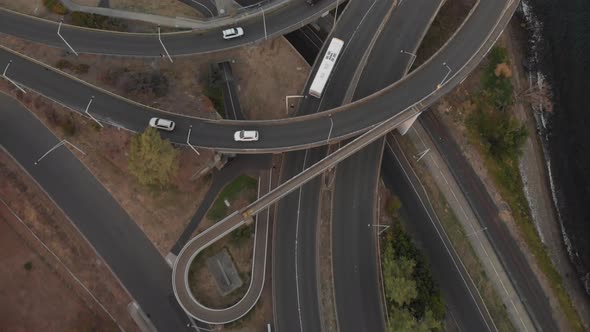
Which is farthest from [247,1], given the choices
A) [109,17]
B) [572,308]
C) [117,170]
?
[572,308]

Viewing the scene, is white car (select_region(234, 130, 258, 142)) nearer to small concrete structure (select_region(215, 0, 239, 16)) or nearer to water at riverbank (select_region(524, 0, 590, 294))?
small concrete structure (select_region(215, 0, 239, 16))

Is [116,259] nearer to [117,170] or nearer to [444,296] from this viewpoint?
[117,170]

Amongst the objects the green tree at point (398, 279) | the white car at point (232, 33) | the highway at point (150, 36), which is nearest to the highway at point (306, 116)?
the highway at point (150, 36)

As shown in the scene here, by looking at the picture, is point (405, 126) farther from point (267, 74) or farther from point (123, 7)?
point (123, 7)

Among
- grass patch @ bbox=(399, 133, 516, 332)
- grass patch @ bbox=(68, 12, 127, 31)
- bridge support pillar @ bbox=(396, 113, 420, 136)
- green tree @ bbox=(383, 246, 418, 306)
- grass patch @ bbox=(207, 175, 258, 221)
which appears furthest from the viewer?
grass patch @ bbox=(68, 12, 127, 31)

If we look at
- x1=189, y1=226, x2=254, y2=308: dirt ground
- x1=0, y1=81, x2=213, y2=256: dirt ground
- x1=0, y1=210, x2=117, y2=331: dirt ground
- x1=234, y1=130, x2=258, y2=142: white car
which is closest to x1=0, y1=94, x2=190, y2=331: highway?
x1=0, y1=81, x2=213, y2=256: dirt ground

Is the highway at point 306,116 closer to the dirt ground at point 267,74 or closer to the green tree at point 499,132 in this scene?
the dirt ground at point 267,74
